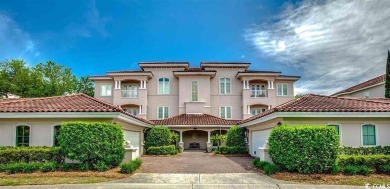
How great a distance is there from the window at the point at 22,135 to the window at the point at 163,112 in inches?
729

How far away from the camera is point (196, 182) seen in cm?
1084

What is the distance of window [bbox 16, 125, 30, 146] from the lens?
568 inches

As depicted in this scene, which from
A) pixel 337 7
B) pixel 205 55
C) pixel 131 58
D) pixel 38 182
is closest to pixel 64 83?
pixel 131 58

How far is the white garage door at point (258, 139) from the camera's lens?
17.8 m

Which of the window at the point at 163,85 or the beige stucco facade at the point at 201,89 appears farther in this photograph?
the window at the point at 163,85

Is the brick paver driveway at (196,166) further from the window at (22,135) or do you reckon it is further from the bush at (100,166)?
the window at (22,135)

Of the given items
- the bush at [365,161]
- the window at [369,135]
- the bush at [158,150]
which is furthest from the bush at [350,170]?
the bush at [158,150]

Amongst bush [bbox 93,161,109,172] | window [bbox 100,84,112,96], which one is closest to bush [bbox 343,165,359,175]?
bush [bbox 93,161,109,172]

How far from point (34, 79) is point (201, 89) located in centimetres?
2629

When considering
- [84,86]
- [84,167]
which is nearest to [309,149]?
[84,167]

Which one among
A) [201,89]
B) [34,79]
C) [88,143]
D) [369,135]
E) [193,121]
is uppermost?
[34,79]

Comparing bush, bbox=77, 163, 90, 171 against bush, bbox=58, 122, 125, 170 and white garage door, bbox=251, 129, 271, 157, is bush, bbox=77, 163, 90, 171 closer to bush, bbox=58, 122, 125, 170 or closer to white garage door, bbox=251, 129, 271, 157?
bush, bbox=58, 122, 125, 170

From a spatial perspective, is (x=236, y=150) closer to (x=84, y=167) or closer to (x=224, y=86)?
(x=224, y=86)

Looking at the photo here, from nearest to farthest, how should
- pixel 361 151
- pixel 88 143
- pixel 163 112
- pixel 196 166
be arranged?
pixel 88 143
pixel 361 151
pixel 196 166
pixel 163 112
